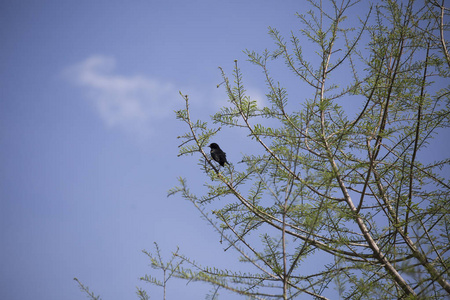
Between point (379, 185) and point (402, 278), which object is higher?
point (379, 185)

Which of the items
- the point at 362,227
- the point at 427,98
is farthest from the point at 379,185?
the point at 427,98

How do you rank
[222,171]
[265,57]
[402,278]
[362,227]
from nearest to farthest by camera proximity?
[402,278]
[362,227]
[222,171]
[265,57]

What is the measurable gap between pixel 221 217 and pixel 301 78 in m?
1.55

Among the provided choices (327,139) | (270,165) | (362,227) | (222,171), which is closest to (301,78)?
(327,139)

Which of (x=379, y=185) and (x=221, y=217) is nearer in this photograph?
(x=221, y=217)

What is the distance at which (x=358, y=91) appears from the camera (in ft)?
9.55

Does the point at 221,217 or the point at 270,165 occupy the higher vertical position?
the point at 270,165

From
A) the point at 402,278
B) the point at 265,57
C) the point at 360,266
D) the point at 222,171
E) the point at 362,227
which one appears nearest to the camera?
the point at 360,266

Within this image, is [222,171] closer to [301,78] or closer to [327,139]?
[327,139]

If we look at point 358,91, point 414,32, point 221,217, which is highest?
point 414,32

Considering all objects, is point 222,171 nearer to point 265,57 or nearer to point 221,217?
point 221,217

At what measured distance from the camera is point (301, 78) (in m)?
2.99

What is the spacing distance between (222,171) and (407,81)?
5.55 feet

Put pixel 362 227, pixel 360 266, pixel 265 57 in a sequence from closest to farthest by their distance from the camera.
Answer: pixel 360 266 → pixel 362 227 → pixel 265 57
